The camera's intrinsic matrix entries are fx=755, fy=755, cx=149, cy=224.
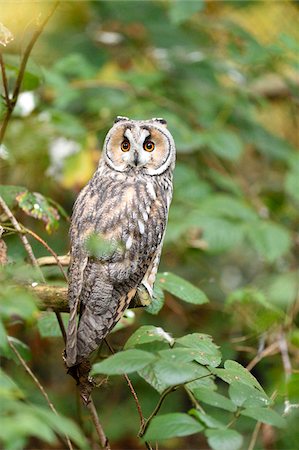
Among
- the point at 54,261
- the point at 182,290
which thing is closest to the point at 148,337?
the point at 182,290

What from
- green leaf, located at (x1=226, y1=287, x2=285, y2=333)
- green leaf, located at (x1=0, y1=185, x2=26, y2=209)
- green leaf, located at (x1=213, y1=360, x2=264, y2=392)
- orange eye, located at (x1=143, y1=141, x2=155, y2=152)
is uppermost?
orange eye, located at (x1=143, y1=141, x2=155, y2=152)

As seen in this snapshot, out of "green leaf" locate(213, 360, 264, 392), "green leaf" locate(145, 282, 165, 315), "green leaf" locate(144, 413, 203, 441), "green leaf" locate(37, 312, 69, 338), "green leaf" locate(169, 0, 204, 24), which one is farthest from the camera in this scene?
"green leaf" locate(169, 0, 204, 24)

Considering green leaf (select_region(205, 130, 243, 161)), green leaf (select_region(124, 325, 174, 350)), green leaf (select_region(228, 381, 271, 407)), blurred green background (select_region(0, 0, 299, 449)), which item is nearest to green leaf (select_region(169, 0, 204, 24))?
blurred green background (select_region(0, 0, 299, 449))

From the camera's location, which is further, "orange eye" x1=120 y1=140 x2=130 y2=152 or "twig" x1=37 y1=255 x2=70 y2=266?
"orange eye" x1=120 y1=140 x2=130 y2=152

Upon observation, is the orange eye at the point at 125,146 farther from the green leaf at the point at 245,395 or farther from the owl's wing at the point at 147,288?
the green leaf at the point at 245,395

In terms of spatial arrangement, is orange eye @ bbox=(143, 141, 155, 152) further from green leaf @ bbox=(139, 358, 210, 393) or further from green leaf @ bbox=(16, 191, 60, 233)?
green leaf @ bbox=(139, 358, 210, 393)

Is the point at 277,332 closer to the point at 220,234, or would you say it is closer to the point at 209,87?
the point at 220,234

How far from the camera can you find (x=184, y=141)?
4.16m

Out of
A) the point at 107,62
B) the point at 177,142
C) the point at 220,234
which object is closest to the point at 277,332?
the point at 220,234

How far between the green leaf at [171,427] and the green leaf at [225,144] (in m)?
2.83

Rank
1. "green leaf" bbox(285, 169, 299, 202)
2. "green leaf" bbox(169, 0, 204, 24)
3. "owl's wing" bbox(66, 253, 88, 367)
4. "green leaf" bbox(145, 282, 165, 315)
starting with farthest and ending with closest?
"green leaf" bbox(285, 169, 299, 202)
"green leaf" bbox(169, 0, 204, 24)
"green leaf" bbox(145, 282, 165, 315)
"owl's wing" bbox(66, 253, 88, 367)

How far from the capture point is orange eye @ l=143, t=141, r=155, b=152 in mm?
2591

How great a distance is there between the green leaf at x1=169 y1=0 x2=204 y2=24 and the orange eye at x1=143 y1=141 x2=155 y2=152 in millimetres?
1492

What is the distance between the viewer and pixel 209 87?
15.8 ft
